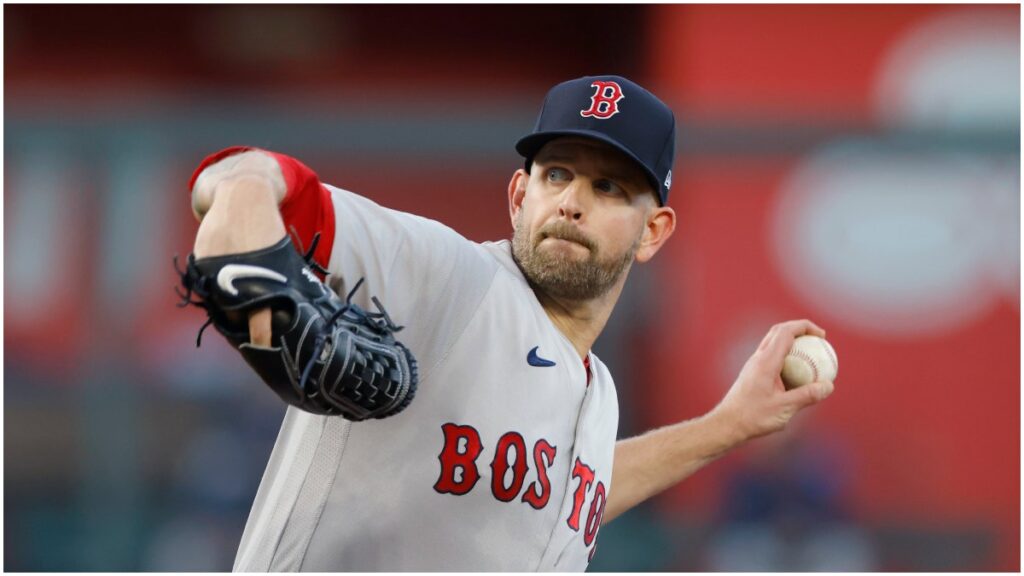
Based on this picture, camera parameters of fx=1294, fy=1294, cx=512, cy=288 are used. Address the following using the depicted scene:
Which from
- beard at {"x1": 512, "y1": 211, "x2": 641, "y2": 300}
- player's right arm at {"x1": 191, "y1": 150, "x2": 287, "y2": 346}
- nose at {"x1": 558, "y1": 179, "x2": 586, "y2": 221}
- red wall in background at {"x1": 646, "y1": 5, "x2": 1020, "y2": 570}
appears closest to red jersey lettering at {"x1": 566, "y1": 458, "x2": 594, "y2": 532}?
beard at {"x1": 512, "y1": 211, "x2": 641, "y2": 300}

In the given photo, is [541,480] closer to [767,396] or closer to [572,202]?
[572,202]

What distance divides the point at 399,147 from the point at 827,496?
2.56m

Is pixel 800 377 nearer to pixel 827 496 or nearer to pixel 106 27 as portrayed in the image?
pixel 827 496

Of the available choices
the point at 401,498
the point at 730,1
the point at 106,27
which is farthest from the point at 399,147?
the point at 106,27

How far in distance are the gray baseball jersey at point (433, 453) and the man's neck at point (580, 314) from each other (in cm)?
14

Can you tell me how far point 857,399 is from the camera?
20.8 ft

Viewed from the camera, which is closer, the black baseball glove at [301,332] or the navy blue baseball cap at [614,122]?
the black baseball glove at [301,332]

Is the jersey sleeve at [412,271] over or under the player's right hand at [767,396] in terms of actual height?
over

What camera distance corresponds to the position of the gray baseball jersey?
1.85 metres

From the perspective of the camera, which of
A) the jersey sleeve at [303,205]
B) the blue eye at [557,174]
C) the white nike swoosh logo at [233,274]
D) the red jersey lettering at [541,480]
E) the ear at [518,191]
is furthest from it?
the ear at [518,191]

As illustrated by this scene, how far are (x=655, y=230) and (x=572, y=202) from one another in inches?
12.8

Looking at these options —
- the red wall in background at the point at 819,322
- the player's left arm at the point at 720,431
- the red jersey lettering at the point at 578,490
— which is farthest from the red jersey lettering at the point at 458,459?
the red wall in background at the point at 819,322

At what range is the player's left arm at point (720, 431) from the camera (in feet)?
8.22

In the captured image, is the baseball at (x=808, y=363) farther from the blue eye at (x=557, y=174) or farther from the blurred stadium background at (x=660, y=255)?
the blurred stadium background at (x=660, y=255)
